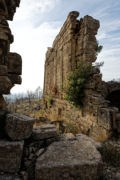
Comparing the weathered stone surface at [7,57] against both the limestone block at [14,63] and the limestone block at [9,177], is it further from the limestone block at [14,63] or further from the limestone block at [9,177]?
the limestone block at [9,177]

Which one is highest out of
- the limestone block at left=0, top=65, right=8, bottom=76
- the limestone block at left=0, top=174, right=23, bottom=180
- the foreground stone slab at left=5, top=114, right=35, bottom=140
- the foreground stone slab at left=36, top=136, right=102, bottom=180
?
the limestone block at left=0, top=65, right=8, bottom=76

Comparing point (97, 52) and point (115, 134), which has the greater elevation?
point (97, 52)

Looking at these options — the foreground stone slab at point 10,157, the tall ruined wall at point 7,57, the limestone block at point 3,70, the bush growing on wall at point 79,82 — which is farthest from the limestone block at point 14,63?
the bush growing on wall at point 79,82

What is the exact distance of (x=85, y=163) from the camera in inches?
65.1

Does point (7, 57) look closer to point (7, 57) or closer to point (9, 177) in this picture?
point (7, 57)

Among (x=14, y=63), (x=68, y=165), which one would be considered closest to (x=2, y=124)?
(x=14, y=63)

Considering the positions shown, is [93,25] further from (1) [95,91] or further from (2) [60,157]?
(2) [60,157]

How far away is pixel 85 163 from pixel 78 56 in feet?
22.8

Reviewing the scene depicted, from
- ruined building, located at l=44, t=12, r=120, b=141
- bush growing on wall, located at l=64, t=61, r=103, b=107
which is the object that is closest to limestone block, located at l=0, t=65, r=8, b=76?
ruined building, located at l=44, t=12, r=120, b=141

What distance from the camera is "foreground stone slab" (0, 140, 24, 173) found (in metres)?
1.71

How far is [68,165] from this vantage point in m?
1.62

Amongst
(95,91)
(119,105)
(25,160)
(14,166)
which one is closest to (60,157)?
(25,160)

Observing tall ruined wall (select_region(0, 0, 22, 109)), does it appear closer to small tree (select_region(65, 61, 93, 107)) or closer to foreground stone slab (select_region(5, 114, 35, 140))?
foreground stone slab (select_region(5, 114, 35, 140))

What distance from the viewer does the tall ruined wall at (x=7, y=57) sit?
80.7 inches
